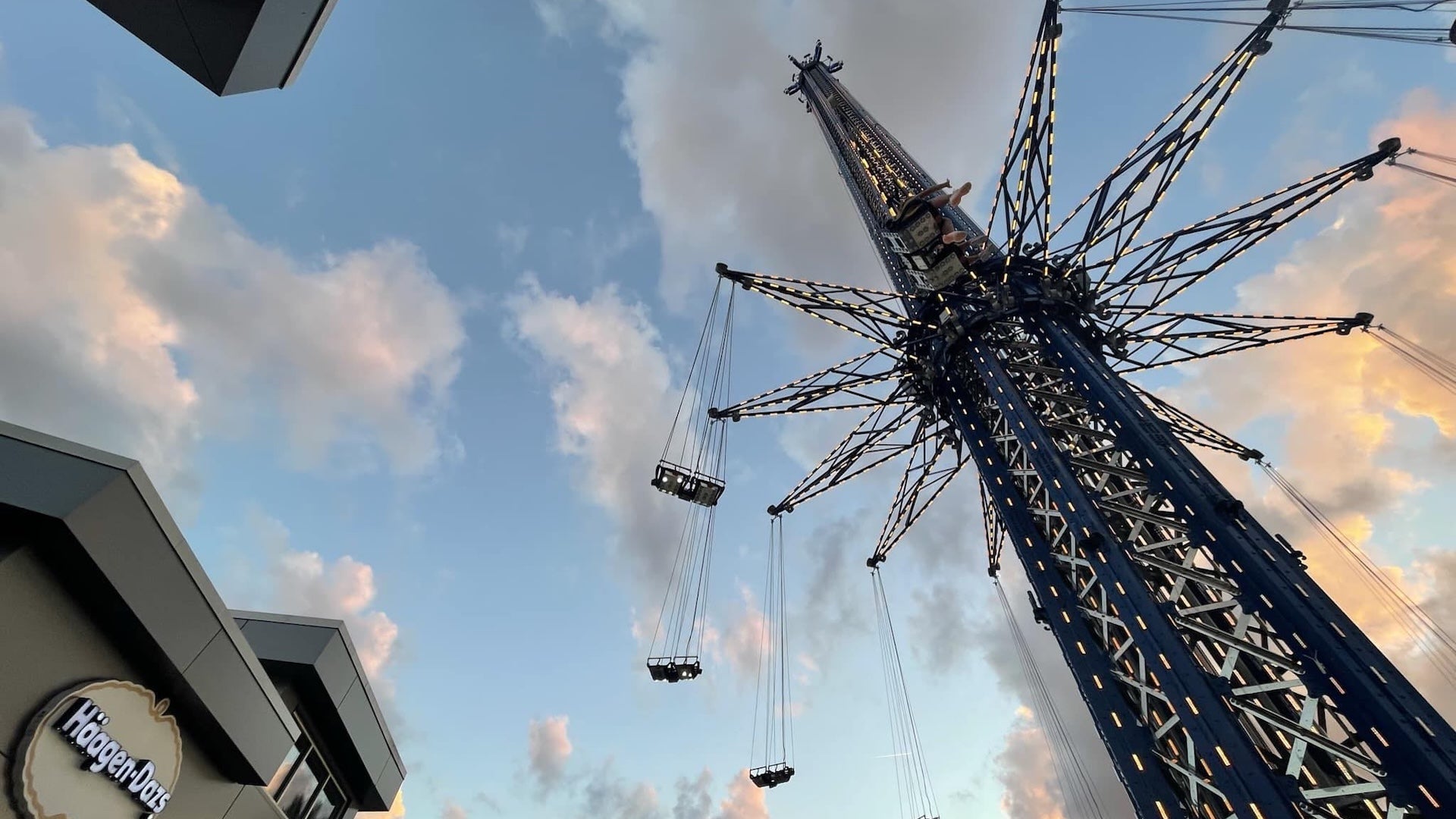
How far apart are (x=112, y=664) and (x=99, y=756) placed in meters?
1.16

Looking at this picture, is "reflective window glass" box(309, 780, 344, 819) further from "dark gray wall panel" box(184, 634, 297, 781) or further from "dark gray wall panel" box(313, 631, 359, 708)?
"dark gray wall panel" box(184, 634, 297, 781)

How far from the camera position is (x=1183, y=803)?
10656 millimetres

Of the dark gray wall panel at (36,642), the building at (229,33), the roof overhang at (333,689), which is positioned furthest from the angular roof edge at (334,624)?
the building at (229,33)

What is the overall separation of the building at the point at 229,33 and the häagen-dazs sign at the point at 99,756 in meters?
7.93

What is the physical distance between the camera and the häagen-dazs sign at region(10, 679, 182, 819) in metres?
7.43

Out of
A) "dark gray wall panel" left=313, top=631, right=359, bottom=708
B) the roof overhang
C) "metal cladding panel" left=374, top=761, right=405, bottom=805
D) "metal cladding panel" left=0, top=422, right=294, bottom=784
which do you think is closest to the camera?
"metal cladding panel" left=0, top=422, right=294, bottom=784

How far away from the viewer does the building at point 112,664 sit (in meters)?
7.41

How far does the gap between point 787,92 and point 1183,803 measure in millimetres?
44145

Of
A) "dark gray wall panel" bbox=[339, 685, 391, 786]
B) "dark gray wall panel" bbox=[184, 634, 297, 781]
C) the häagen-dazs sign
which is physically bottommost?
the häagen-dazs sign

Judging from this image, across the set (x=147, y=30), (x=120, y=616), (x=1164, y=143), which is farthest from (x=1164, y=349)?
(x=120, y=616)

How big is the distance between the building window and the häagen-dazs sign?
389 centimetres

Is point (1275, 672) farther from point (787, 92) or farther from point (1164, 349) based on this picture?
point (787, 92)

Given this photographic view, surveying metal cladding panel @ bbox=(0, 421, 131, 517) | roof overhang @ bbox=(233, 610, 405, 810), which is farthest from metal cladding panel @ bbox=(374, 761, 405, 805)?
metal cladding panel @ bbox=(0, 421, 131, 517)

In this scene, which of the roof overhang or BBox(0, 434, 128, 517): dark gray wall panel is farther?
the roof overhang
